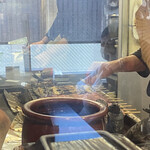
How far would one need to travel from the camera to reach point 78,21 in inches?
26.7

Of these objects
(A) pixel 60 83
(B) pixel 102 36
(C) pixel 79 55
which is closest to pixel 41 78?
(A) pixel 60 83

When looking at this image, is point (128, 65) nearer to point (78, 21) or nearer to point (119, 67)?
point (119, 67)

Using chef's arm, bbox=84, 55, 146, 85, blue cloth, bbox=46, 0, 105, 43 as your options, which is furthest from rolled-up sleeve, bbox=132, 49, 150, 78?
blue cloth, bbox=46, 0, 105, 43

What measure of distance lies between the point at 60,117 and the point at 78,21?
16.3 inches

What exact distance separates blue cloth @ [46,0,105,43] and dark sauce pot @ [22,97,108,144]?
26cm

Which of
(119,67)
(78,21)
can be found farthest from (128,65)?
(78,21)

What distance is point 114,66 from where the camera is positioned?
544 millimetres

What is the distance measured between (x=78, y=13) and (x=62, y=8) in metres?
0.05

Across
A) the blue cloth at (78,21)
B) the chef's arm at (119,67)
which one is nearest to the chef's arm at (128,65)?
the chef's arm at (119,67)

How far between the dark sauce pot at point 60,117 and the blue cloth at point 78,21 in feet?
0.87

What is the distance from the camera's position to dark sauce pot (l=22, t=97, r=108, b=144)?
1.14 feet

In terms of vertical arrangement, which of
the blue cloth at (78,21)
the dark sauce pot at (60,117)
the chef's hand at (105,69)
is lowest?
the dark sauce pot at (60,117)

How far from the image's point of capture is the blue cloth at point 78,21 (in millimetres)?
641

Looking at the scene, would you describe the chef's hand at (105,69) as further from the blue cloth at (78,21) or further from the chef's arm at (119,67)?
the blue cloth at (78,21)
